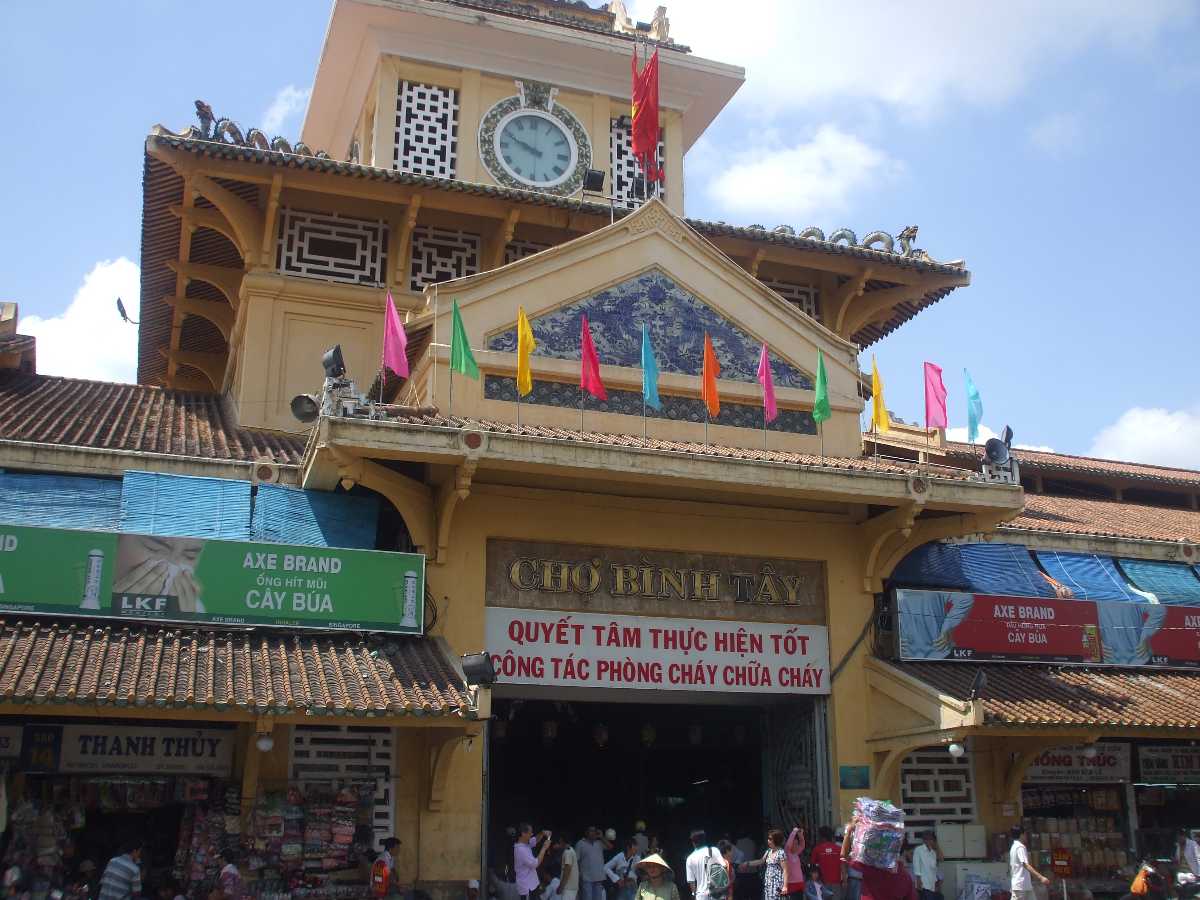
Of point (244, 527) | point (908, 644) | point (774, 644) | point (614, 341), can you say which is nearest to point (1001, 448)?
point (908, 644)

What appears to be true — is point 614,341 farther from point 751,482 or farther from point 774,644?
point 774,644

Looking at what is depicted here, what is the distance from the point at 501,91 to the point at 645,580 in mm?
9947

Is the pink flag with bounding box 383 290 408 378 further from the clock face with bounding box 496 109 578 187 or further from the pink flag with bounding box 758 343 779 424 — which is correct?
the clock face with bounding box 496 109 578 187

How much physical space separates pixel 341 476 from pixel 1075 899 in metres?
10.7

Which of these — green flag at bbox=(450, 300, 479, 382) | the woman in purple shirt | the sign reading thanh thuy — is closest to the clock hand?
green flag at bbox=(450, 300, 479, 382)

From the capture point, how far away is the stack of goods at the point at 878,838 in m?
9.91

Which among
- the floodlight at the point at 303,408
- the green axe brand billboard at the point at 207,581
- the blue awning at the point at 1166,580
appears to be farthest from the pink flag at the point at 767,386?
the blue awning at the point at 1166,580

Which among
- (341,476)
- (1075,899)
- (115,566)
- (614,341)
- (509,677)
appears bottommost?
(1075,899)

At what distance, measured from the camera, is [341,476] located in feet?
47.2

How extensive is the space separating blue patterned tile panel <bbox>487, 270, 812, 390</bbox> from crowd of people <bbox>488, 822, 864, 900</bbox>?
5.83m

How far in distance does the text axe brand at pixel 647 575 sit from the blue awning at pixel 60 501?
4335mm

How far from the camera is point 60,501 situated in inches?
562

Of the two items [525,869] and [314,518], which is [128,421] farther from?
[525,869]

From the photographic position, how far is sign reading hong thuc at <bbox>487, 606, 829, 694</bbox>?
1534 cm
